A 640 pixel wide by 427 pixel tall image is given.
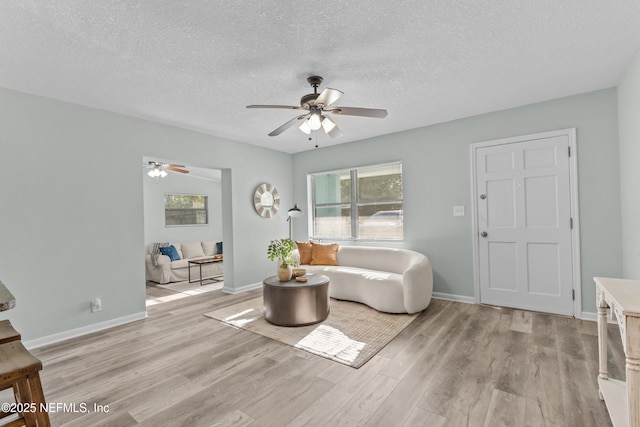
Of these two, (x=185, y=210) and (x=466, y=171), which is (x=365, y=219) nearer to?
(x=466, y=171)

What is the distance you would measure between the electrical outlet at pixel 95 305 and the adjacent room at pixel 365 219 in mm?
19

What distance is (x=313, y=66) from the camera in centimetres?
252

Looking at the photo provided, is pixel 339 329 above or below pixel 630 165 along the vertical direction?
below

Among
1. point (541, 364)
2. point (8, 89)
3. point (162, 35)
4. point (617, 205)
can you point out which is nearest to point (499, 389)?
point (541, 364)

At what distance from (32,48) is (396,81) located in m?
2.94

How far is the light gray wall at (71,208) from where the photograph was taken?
2834 mm

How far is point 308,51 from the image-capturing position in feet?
7.52

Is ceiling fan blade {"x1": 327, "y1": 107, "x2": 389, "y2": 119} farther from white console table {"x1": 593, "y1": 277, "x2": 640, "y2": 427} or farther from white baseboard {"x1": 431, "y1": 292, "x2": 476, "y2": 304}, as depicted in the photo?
white baseboard {"x1": 431, "y1": 292, "x2": 476, "y2": 304}

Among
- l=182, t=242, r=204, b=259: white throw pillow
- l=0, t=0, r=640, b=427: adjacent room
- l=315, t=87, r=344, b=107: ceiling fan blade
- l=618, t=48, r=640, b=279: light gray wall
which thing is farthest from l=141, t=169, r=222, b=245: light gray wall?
l=618, t=48, r=640, b=279: light gray wall

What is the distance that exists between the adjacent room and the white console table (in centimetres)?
1

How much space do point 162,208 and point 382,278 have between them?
528 centimetres

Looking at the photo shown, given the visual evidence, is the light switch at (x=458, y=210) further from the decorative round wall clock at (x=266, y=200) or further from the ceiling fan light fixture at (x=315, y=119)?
the decorative round wall clock at (x=266, y=200)

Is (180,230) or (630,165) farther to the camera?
(180,230)

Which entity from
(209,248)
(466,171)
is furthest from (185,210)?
(466,171)
